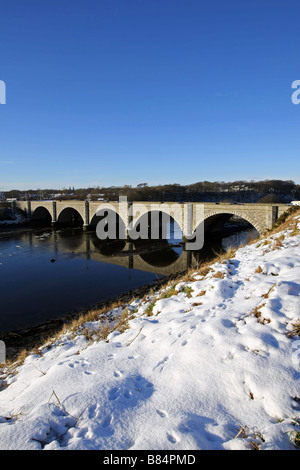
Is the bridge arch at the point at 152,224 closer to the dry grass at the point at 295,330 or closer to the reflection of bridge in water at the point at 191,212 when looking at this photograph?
the reflection of bridge in water at the point at 191,212

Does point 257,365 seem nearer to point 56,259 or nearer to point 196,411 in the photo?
point 196,411

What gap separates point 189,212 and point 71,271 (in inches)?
632

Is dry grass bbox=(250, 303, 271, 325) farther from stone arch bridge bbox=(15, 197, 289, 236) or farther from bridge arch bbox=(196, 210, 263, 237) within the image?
bridge arch bbox=(196, 210, 263, 237)

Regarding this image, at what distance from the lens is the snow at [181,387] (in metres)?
2.70

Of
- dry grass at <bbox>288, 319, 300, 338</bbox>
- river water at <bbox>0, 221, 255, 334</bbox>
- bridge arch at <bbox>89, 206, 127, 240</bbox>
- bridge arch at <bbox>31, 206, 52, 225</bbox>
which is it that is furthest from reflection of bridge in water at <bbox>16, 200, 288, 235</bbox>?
dry grass at <bbox>288, 319, 300, 338</bbox>

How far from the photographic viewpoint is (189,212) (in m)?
32.2

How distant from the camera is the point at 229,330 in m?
4.23

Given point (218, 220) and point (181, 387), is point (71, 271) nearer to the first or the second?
point (218, 220)

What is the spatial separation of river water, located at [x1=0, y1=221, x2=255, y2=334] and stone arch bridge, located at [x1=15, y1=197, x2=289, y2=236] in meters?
3.37

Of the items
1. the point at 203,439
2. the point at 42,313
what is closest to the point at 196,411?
the point at 203,439

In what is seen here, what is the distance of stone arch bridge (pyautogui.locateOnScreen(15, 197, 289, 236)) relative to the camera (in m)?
26.4

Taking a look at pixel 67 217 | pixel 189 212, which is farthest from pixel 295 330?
pixel 67 217
